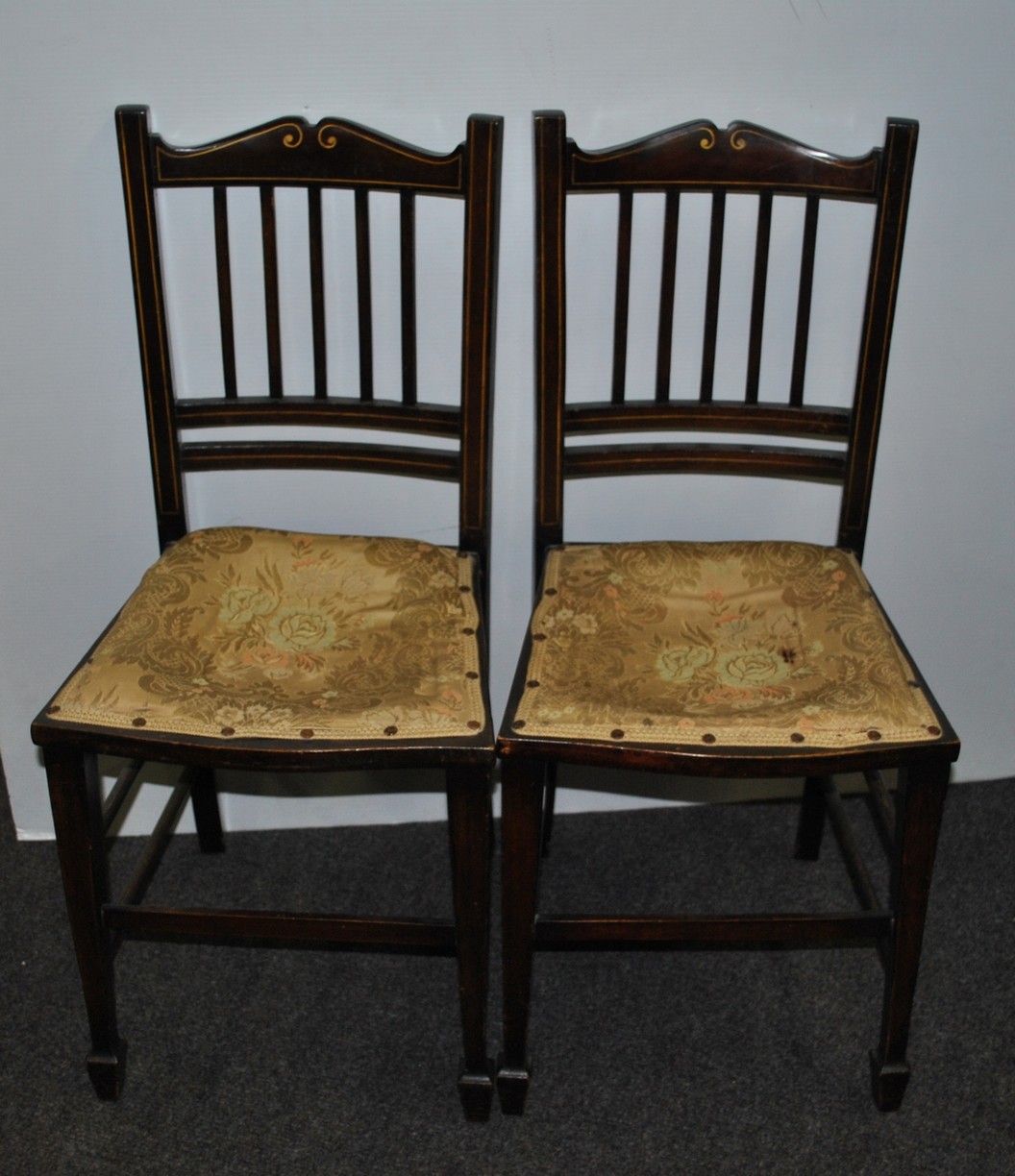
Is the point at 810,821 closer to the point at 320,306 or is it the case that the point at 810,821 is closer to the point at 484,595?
the point at 484,595

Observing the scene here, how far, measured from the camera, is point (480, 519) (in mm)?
1521

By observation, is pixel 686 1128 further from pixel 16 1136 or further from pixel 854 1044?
pixel 16 1136

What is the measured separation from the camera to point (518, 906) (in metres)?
1.36

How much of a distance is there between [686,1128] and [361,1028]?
405 mm

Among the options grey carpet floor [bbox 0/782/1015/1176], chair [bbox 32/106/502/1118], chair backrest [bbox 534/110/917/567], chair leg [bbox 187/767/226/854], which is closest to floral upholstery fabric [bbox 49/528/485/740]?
chair [bbox 32/106/502/1118]

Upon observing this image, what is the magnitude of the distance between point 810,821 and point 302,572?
2.63ft

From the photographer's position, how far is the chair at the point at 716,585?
128 centimetres

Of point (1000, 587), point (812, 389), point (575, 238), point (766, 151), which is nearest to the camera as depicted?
point (766, 151)

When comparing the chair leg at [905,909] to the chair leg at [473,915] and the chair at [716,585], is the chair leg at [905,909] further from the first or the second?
the chair leg at [473,915]

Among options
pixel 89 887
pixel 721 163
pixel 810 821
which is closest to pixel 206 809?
pixel 89 887

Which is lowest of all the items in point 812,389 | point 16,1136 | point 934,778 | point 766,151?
point 16,1136

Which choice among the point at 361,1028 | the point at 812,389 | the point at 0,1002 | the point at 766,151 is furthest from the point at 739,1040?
the point at 766,151

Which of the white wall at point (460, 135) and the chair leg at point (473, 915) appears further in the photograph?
the white wall at point (460, 135)

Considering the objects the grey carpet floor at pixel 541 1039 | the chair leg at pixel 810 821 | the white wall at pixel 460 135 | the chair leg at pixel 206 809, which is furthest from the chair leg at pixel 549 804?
the chair leg at pixel 206 809
